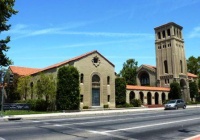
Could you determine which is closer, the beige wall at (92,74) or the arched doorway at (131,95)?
the beige wall at (92,74)

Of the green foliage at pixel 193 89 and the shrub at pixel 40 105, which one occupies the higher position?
the green foliage at pixel 193 89

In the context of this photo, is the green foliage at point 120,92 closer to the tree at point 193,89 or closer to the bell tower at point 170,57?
the bell tower at point 170,57

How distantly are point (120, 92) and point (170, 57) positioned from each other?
30489mm

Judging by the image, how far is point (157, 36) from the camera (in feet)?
246

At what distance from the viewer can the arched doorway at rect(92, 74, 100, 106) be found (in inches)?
1619

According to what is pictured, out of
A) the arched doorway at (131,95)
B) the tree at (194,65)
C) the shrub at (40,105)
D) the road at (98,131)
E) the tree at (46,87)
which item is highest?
the tree at (194,65)

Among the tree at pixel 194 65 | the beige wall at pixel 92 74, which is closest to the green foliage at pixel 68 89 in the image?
the beige wall at pixel 92 74

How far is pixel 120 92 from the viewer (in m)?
45.6

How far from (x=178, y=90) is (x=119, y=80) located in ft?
72.3

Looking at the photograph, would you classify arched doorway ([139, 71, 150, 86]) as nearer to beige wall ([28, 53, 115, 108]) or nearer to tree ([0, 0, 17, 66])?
beige wall ([28, 53, 115, 108])

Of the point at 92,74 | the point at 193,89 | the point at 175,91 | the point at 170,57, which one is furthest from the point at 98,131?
the point at 193,89

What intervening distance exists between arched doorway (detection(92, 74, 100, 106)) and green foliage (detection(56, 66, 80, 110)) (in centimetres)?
602

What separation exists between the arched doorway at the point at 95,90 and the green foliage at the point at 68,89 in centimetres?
602

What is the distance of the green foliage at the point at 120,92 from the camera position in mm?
45344
